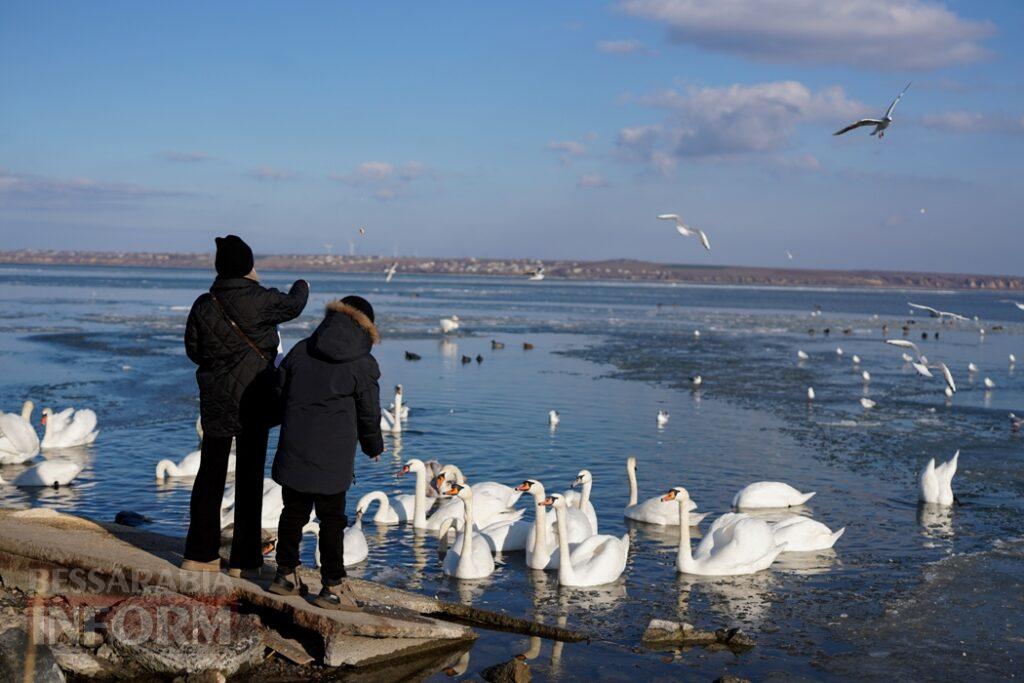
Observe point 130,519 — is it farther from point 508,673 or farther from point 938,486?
point 938,486

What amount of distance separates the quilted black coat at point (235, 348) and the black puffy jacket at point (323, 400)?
1.13 ft

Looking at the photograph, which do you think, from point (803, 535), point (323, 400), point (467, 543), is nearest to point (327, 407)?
point (323, 400)

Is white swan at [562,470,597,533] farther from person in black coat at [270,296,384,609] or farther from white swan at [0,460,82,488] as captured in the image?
white swan at [0,460,82,488]

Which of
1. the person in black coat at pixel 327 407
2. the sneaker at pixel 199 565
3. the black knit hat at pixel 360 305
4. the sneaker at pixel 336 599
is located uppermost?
the black knit hat at pixel 360 305

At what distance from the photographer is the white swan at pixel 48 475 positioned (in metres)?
12.8

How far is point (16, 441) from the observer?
14328 millimetres

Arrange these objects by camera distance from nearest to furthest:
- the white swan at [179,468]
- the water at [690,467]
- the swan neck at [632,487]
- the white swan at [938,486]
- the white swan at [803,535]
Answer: the water at [690,467]
the white swan at [803,535]
the swan neck at [632,487]
the white swan at [938,486]
the white swan at [179,468]

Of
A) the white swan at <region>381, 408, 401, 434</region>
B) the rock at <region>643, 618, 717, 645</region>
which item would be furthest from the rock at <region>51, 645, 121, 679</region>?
the white swan at <region>381, 408, 401, 434</region>

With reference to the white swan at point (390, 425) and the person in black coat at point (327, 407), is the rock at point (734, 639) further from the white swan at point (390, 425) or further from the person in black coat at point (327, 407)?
the white swan at point (390, 425)

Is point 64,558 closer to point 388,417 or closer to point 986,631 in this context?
point 986,631

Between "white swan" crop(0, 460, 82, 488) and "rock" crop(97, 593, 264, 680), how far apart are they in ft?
20.7

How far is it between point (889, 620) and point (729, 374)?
66.2 feet

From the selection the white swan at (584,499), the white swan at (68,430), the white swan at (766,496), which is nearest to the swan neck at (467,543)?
the white swan at (584,499)

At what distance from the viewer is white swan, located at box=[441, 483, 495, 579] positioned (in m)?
9.61
